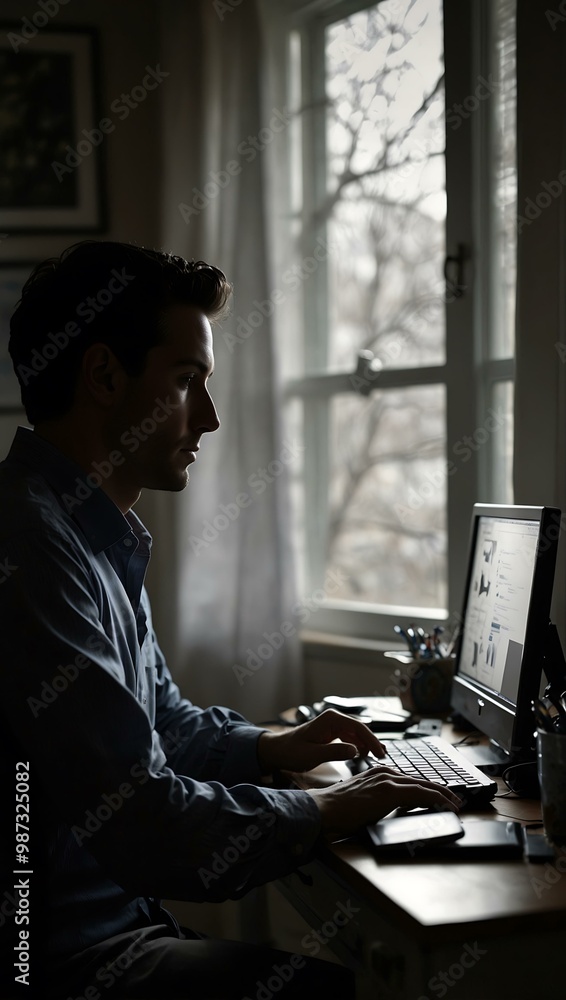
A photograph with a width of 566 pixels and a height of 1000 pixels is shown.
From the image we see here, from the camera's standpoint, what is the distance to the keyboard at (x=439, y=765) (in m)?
1.30

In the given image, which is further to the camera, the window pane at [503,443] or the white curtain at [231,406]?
the white curtain at [231,406]

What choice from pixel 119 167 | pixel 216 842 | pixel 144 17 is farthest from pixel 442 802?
pixel 144 17

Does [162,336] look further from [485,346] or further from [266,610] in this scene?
[266,610]

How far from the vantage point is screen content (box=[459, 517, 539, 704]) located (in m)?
1.40

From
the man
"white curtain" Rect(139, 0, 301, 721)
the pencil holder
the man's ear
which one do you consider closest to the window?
"white curtain" Rect(139, 0, 301, 721)

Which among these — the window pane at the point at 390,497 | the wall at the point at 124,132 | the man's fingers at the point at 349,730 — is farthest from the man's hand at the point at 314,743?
the wall at the point at 124,132

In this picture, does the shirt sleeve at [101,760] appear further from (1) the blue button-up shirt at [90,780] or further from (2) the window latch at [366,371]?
(2) the window latch at [366,371]

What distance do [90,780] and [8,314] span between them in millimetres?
1882

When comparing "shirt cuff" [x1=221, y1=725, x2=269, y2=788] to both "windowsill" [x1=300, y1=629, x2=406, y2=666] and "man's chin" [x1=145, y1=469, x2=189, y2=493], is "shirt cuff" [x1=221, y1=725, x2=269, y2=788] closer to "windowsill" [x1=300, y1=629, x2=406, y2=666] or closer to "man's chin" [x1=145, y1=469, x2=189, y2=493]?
"man's chin" [x1=145, y1=469, x2=189, y2=493]

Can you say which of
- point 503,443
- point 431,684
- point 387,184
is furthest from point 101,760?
point 387,184

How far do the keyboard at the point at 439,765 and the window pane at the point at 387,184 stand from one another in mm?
1059

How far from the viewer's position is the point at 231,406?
2.51 metres

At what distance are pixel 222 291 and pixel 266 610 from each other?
117cm

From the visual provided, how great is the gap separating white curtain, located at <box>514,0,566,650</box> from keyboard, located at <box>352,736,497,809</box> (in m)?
0.35
